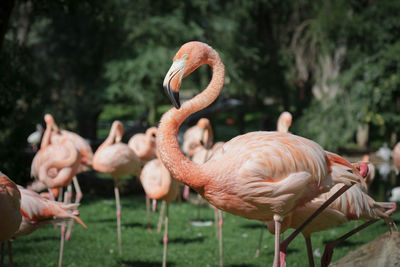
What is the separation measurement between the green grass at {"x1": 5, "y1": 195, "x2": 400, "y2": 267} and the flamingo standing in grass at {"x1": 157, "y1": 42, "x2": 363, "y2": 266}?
239cm

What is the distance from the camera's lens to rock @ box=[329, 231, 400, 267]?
333 centimetres

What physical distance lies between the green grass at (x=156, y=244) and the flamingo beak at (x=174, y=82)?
291 centimetres

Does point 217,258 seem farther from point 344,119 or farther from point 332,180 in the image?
point 344,119

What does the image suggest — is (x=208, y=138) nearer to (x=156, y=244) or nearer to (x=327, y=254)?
(x=156, y=244)

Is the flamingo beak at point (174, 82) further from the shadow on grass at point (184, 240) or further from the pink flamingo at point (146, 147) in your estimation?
the pink flamingo at point (146, 147)

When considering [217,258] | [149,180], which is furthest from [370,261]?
[149,180]

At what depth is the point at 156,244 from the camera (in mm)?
6094

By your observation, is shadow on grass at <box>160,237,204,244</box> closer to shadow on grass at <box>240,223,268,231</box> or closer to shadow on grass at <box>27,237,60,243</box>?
shadow on grass at <box>240,223,268,231</box>

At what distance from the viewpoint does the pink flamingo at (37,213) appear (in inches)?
158

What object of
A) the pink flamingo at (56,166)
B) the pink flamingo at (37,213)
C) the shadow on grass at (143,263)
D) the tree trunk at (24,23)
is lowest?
the shadow on grass at (143,263)

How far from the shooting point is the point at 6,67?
859cm

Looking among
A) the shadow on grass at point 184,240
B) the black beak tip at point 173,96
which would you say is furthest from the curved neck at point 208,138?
the black beak tip at point 173,96

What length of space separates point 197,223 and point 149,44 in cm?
707

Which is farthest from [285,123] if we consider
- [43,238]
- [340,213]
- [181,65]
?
[43,238]
